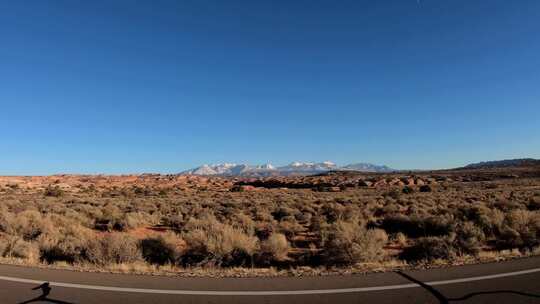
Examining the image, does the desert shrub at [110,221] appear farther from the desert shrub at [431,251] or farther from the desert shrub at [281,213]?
the desert shrub at [431,251]

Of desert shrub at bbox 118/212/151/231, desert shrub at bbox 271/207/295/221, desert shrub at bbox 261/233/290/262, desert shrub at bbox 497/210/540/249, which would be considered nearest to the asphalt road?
desert shrub at bbox 261/233/290/262

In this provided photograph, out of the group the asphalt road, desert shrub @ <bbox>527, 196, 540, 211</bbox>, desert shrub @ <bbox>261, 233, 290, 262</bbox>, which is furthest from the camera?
desert shrub @ <bbox>527, 196, 540, 211</bbox>

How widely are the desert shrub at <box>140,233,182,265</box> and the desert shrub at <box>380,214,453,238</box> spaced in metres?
9.96

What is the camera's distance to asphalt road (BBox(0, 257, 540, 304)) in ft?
22.1

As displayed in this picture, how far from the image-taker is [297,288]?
7.48m

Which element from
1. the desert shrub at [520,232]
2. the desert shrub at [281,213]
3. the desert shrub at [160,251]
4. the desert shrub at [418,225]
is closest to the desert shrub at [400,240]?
the desert shrub at [418,225]

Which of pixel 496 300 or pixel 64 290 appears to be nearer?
pixel 496 300

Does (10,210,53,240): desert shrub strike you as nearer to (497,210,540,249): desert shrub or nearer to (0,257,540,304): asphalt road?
(0,257,540,304): asphalt road

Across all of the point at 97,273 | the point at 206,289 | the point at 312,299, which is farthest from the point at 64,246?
the point at 312,299

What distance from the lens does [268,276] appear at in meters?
8.58

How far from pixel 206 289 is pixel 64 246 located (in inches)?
248

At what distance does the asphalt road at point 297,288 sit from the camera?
6727 mm

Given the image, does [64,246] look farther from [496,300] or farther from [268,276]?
[496,300]

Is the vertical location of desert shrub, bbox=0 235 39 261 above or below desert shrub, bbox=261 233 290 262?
above
